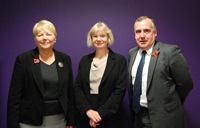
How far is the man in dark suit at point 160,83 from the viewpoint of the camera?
6.12ft

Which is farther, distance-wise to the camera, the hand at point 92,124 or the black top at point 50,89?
the hand at point 92,124

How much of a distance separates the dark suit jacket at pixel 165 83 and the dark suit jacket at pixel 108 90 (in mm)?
315

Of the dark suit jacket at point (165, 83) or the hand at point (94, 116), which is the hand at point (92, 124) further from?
the dark suit jacket at point (165, 83)

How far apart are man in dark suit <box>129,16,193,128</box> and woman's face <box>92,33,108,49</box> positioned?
35 centimetres

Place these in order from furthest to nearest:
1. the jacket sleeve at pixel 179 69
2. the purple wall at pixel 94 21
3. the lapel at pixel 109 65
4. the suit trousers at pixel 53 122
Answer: the purple wall at pixel 94 21, the lapel at pixel 109 65, the suit trousers at pixel 53 122, the jacket sleeve at pixel 179 69

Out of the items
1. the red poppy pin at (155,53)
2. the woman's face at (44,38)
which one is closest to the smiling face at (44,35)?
the woman's face at (44,38)

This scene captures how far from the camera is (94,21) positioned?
2.63m

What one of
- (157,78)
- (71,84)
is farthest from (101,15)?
(157,78)

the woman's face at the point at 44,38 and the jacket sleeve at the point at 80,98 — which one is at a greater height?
the woman's face at the point at 44,38

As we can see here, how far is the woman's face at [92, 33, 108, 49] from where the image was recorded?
83.7 inches

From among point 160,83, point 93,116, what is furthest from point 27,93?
point 160,83

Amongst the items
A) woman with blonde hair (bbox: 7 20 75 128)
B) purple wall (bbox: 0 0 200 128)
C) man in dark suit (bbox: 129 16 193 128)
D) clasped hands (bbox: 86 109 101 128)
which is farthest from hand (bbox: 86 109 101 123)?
purple wall (bbox: 0 0 200 128)

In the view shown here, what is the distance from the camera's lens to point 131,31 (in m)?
2.62

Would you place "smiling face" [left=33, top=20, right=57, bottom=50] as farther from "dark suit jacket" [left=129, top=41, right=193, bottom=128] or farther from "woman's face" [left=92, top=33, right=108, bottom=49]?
"dark suit jacket" [left=129, top=41, right=193, bottom=128]
